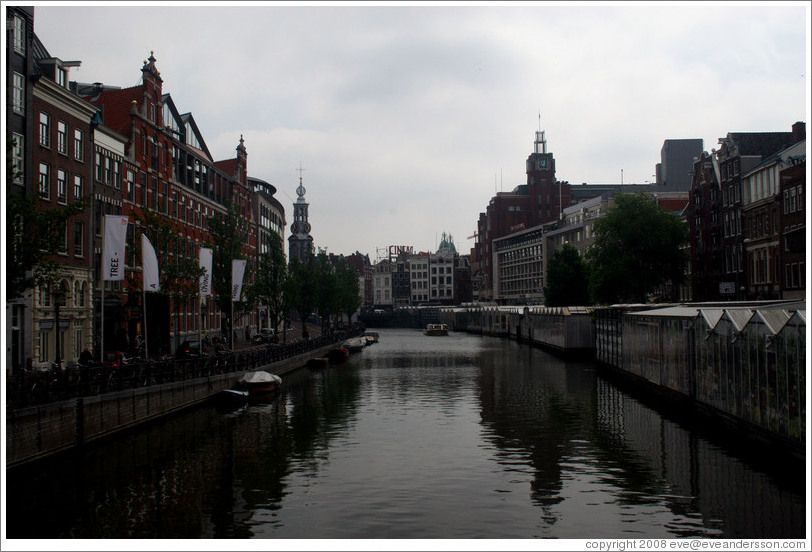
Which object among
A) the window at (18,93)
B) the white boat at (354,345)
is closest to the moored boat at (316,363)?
the white boat at (354,345)

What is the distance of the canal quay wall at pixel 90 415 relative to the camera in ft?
85.1

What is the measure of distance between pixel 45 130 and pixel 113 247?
495 inches

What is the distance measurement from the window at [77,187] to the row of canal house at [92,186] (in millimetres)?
79

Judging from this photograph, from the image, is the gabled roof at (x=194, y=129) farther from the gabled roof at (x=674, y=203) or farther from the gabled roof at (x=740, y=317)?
the gabled roof at (x=674, y=203)

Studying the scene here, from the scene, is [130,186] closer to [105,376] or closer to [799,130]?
[105,376]

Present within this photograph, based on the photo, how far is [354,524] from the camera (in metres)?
21.1

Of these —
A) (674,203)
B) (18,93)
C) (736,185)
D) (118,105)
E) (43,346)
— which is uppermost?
(674,203)

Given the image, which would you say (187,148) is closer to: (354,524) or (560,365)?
(560,365)

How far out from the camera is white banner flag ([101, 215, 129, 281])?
40094 millimetres

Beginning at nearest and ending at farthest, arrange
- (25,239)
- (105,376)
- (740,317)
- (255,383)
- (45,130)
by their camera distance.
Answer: (25,239)
(740,317)
(105,376)
(45,130)
(255,383)

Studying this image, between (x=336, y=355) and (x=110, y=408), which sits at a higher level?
(x=110, y=408)

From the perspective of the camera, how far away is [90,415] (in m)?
31.3

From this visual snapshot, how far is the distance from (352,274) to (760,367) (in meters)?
144

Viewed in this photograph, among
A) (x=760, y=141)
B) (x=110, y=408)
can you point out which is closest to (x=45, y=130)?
(x=110, y=408)
